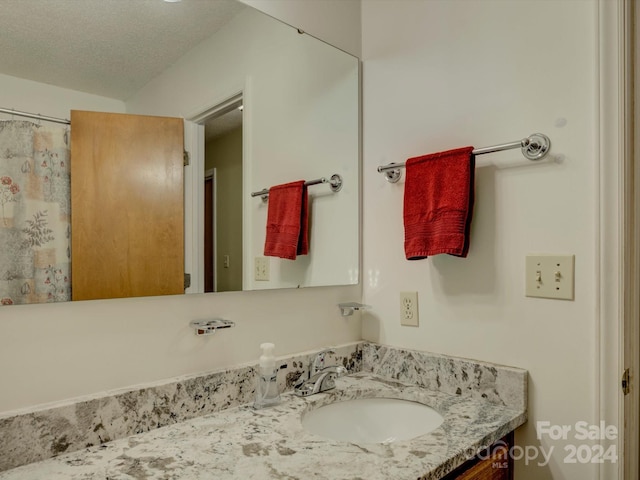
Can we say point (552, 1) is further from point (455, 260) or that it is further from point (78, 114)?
point (78, 114)

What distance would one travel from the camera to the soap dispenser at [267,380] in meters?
1.08

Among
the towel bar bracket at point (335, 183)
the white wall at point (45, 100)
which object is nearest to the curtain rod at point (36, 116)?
the white wall at point (45, 100)

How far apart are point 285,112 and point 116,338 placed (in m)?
0.80

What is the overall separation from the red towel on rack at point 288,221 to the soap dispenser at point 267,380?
296 mm

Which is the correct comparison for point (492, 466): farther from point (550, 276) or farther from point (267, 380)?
point (267, 380)

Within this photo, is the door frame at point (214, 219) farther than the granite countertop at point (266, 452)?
Yes

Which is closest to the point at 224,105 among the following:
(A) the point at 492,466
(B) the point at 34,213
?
(B) the point at 34,213

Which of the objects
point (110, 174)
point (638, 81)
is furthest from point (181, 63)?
point (638, 81)

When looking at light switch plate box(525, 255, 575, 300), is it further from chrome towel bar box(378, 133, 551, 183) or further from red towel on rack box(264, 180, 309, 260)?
red towel on rack box(264, 180, 309, 260)

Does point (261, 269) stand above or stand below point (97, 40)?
below

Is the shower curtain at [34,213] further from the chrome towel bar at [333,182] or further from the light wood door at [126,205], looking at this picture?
the chrome towel bar at [333,182]

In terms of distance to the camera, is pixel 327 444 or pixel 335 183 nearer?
pixel 327 444

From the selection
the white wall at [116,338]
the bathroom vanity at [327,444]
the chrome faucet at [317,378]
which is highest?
the white wall at [116,338]

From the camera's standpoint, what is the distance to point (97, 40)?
36.4 inches
